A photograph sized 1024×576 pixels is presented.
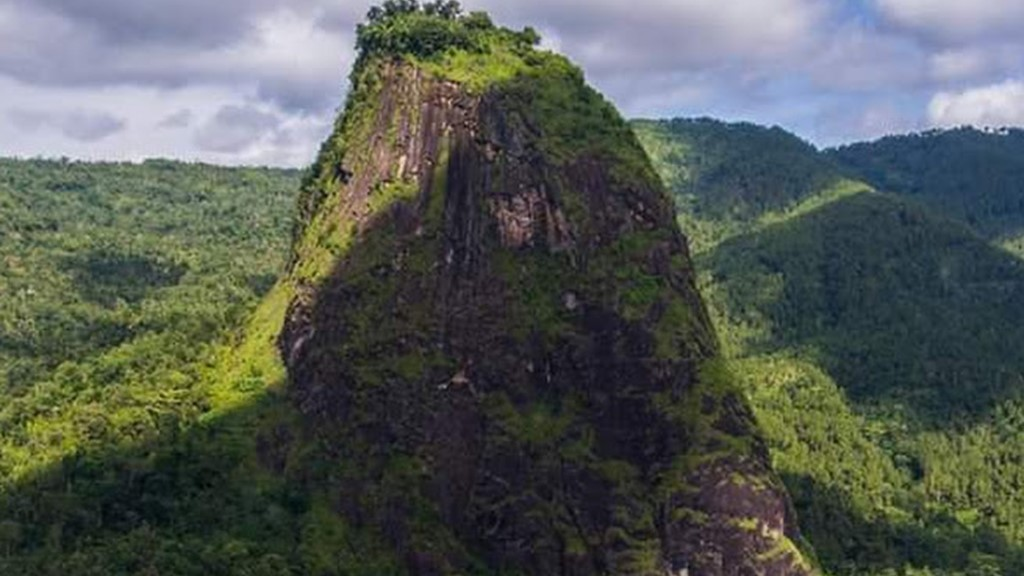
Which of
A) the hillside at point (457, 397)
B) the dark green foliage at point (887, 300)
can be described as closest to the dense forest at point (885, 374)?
the dark green foliage at point (887, 300)

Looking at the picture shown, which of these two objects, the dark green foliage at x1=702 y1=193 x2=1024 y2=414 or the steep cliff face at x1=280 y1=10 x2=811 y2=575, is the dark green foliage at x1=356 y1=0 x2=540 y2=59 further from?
the dark green foliage at x1=702 y1=193 x2=1024 y2=414

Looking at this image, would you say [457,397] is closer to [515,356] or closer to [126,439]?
[515,356]

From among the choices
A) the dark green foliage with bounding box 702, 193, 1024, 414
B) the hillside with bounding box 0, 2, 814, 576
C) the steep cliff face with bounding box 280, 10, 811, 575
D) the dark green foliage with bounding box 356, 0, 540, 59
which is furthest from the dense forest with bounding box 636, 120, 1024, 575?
the dark green foliage with bounding box 356, 0, 540, 59

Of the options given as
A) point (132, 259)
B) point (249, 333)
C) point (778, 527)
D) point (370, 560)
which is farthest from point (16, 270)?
point (778, 527)

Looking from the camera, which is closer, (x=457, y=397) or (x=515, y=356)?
(x=457, y=397)

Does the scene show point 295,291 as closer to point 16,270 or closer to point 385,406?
point 385,406

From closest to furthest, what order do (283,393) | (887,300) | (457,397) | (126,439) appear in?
(457,397)
(126,439)
(283,393)
(887,300)

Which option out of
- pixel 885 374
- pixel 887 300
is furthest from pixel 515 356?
pixel 887 300
